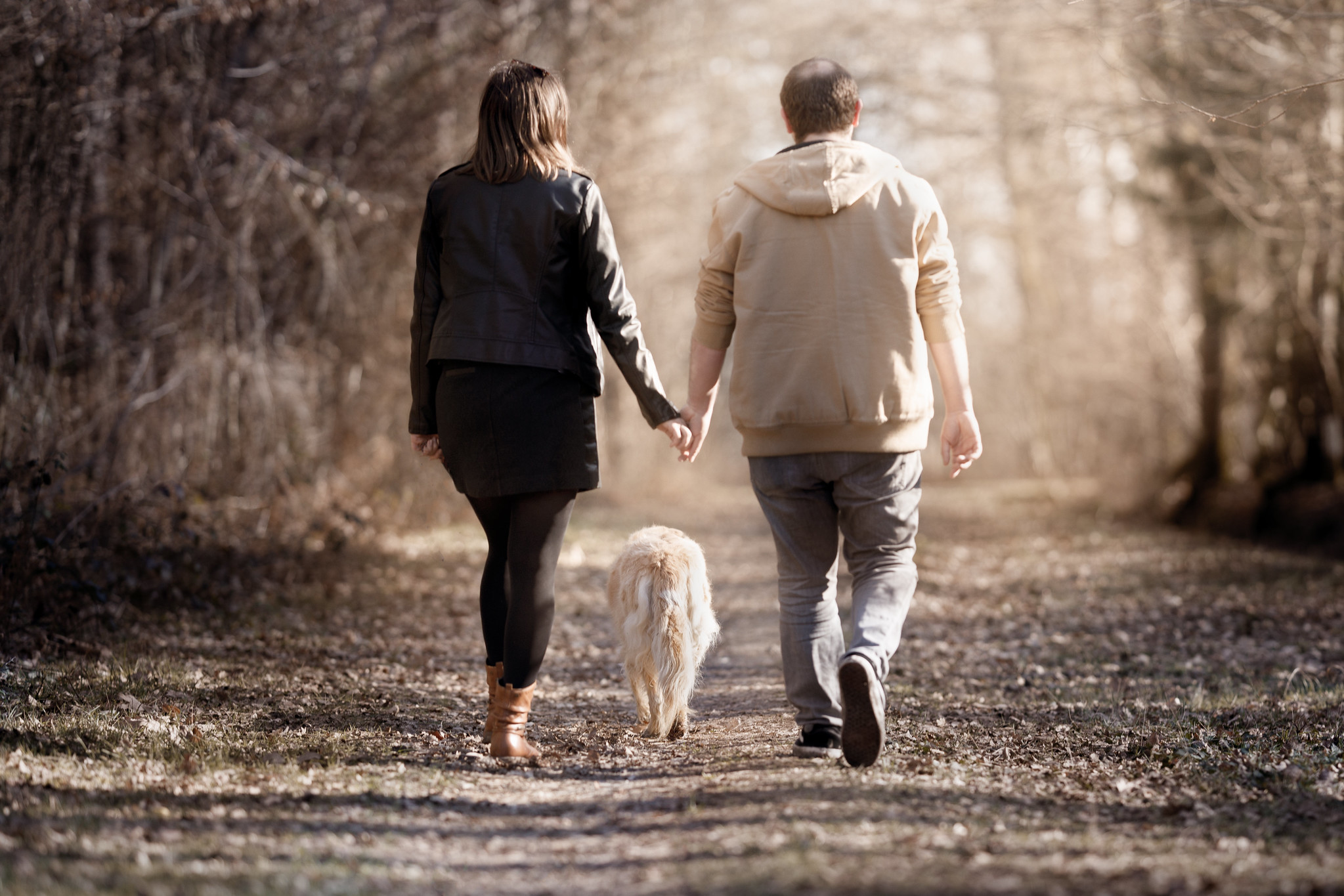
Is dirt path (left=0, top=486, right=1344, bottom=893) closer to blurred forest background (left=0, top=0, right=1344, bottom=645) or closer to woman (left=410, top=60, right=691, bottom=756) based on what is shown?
woman (left=410, top=60, right=691, bottom=756)

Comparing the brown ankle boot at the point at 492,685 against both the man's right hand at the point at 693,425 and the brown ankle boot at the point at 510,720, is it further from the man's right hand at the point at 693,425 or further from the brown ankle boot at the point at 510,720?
the man's right hand at the point at 693,425

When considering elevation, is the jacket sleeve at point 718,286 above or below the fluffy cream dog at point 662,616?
above

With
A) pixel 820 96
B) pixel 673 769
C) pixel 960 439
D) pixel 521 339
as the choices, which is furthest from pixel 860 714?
pixel 820 96

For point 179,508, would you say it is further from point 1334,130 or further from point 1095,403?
point 1095,403

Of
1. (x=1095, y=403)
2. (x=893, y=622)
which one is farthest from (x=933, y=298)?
(x=1095, y=403)

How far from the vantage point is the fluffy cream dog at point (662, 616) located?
3998mm

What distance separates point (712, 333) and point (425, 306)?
37.4 inches

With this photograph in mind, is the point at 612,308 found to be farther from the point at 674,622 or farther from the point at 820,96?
the point at 674,622

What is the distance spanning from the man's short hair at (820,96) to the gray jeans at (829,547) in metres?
1.03

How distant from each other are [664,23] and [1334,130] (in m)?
7.47

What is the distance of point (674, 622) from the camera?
400 centimetres

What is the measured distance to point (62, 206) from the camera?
6453mm

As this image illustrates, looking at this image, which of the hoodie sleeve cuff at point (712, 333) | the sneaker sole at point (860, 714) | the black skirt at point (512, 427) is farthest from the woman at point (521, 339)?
the sneaker sole at point (860, 714)

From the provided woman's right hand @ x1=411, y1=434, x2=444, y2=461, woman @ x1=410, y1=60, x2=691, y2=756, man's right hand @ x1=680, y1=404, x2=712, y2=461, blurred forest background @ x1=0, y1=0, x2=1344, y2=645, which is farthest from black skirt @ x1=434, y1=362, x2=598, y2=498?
blurred forest background @ x1=0, y1=0, x2=1344, y2=645
